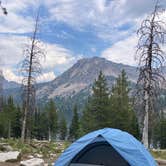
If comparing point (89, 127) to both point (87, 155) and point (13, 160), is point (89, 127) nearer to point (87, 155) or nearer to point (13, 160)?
point (13, 160)

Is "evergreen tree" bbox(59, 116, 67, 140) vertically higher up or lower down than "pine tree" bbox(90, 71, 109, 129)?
lower down

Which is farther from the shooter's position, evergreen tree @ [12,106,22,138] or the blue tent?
evergreen tree @ [12,106,22,138]

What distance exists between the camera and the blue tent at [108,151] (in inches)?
404

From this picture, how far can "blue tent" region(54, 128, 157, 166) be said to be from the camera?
10258mm

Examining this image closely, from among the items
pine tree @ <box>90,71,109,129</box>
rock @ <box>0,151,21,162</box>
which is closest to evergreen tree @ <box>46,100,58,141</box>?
pine tree @ <box>90,71,109,129</box>

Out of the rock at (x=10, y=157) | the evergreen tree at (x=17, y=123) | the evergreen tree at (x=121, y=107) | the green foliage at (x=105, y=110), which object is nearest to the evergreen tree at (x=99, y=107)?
the green foliage at (x=105, y=110)

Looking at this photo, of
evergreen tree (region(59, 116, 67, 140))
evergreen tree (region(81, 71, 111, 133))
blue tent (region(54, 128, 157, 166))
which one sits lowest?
evergreen tree (region(59, 116, 67, 140))

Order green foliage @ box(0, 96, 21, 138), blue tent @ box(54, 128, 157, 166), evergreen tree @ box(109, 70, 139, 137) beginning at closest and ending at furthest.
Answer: blue tent @ box(54, 128, 157, 166)
evergreen tree @ box(109, 70, 139, 137)
green foliage @ box(0, 96, 21, 138)

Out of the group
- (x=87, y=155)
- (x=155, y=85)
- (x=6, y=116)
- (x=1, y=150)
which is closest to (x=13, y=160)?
(x=1, y=150)

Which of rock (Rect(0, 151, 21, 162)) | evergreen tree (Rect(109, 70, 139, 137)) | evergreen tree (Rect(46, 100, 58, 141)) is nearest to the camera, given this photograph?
rock (Rect(0, 151, 21, 162))

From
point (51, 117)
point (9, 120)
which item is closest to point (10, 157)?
A: point (9, 120)

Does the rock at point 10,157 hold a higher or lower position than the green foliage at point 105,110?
lower

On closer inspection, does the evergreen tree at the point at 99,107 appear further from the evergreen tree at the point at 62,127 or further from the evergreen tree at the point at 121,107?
the evergreen tree at the point at 62,127

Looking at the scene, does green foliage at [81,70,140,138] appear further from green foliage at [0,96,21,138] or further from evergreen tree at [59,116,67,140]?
evergreen tree at [59,116,67,140]
